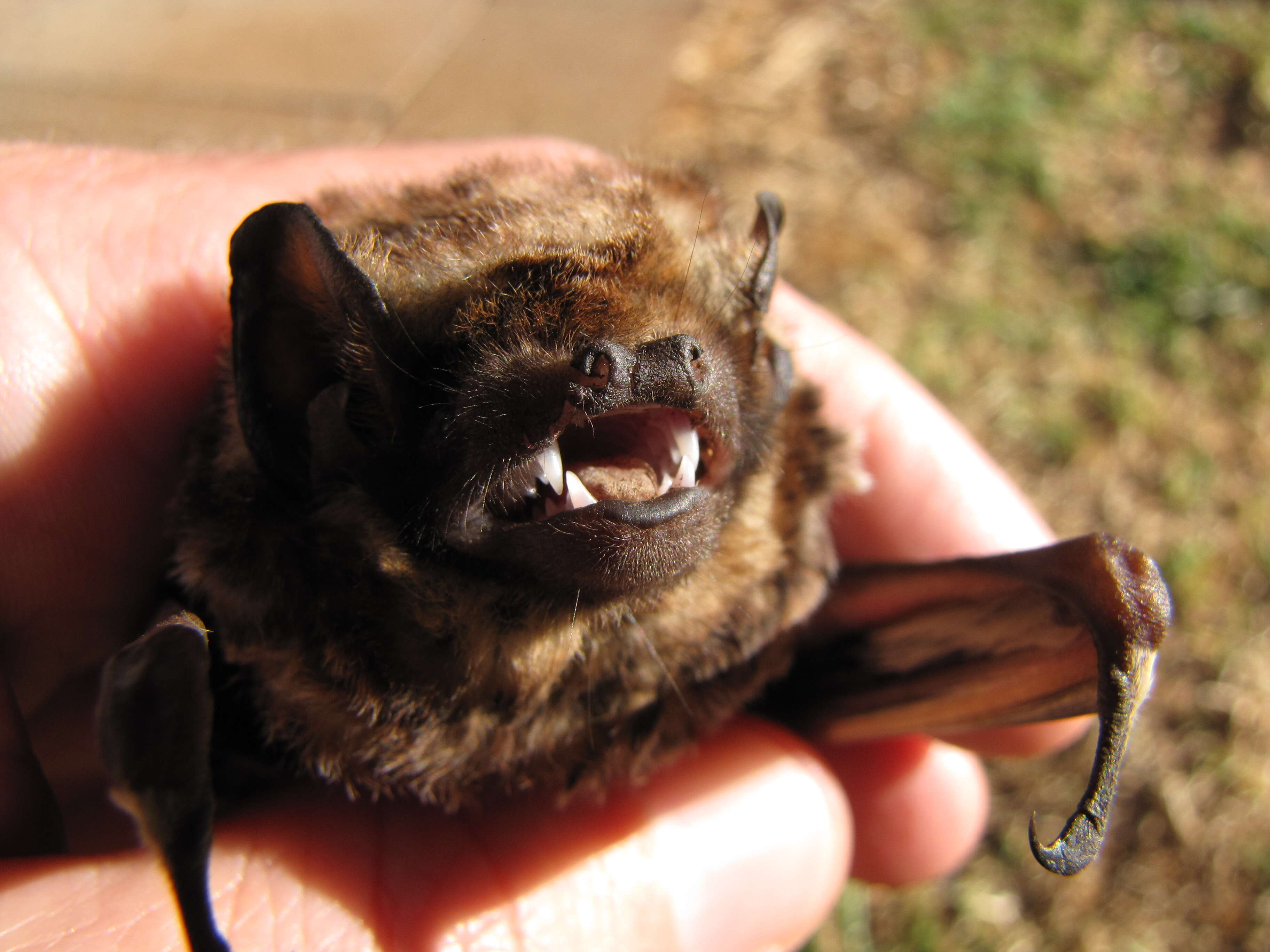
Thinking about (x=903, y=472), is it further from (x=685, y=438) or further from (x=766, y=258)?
(x=685, y=438)

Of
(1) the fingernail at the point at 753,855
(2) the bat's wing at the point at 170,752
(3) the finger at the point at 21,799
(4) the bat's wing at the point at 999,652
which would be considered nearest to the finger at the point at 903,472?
(4) the bat's wing at the point at 999,652

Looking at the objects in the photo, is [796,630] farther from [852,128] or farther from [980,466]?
[852,128]

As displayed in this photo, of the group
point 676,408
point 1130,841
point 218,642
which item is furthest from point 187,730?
point 1130,841

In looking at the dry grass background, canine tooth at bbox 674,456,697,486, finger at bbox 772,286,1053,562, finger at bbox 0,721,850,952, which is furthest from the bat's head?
the dry grass background

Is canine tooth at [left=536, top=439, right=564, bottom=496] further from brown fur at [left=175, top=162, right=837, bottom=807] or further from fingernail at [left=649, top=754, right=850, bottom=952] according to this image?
fingernail at [left=649, top=754, right=850, bottom=952]

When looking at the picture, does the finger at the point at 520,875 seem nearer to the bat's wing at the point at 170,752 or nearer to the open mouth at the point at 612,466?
the bat's wing at the point at 170,752

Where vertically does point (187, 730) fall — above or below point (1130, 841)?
above
